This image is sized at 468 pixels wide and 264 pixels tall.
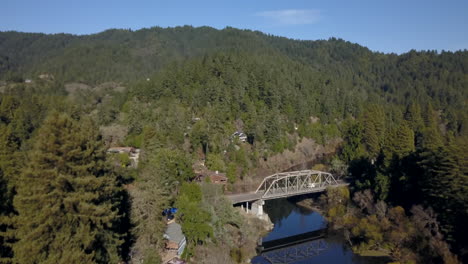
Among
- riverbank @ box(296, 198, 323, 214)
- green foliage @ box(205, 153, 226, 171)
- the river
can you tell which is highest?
green foliage @ box(205, 153, 226, 171)

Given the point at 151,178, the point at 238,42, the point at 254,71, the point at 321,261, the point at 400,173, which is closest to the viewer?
the point at 151,178

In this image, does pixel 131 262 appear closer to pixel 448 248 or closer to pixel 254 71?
pixel 448 248

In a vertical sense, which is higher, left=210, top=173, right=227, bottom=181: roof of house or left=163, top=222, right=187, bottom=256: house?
left=210, top=173, right=227, bottom=181: roof of house

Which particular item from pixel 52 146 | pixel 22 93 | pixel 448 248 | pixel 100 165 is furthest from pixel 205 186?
pixel 22 93

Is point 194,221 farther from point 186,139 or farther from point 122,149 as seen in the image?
point 186,139

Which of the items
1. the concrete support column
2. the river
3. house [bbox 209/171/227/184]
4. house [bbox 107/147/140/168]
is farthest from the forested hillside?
the concrete support column

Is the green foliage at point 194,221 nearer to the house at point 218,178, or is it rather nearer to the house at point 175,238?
the house at point 175,238

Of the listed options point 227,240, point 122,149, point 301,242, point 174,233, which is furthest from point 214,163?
point 174,233

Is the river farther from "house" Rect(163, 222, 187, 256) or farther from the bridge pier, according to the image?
"house" Rect(163, 222, 187, 256)
